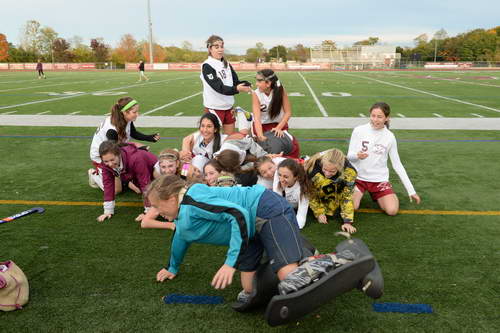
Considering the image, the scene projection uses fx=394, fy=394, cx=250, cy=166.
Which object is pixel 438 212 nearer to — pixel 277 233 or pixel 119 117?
pixel 277 233

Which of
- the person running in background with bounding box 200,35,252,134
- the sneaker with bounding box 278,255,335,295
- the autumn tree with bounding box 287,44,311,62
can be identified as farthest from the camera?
the autumn tree with bounding box 287,44,311,62

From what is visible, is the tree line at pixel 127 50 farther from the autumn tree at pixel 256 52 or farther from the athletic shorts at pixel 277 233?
the athletic shorts at pixel 277 233

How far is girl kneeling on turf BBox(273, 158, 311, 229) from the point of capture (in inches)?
150

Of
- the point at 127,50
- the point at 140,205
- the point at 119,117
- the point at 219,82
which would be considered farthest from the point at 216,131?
the point at 127,50

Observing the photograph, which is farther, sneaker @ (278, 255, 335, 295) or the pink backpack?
the pink backpack

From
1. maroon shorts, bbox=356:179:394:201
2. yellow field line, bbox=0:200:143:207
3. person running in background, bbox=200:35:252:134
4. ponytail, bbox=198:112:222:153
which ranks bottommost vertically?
yellow field line, bbox=0:200:143:207

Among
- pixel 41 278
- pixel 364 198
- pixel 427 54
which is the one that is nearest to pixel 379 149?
pixel 364 198

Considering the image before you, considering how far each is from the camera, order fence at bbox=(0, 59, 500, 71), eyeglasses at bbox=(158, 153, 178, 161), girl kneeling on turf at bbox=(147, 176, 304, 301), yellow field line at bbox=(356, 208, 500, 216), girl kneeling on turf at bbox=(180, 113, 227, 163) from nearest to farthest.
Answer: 1. girl kneeling on turf at bbox=(147, 176, 304, 301)
2. eyeglasses at bbox=(158, 153, 178, 161)
3. yellow field line at bbox=(356, 208, 500, 216)
4. girl kneeling on turf at bbox=(180, 113, 227, 163)
5. fence at bbox=(0, 59, 500, 71)

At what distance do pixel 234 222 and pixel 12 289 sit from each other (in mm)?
1700

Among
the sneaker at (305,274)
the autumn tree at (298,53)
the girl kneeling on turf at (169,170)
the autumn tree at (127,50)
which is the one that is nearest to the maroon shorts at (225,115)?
the girl kneeling on turf at (169,170)

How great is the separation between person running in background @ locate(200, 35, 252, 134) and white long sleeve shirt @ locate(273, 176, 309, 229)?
166cm

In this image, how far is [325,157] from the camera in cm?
400

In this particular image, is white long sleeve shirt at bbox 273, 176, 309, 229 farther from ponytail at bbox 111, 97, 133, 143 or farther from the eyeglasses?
ponytail at bbox 111, 97, 133, 143

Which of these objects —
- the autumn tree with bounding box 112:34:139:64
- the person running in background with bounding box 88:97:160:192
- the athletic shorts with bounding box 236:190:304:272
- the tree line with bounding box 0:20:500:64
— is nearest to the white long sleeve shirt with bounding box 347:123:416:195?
the athletic shorts with bounding box 236:190:304:272
